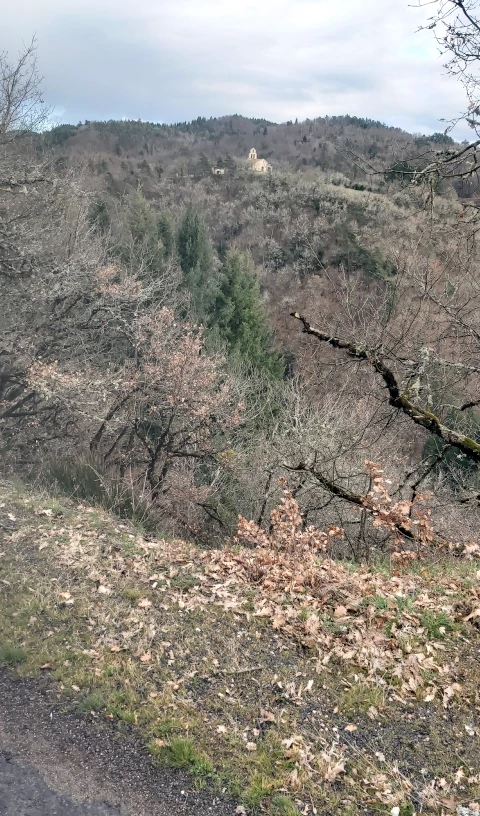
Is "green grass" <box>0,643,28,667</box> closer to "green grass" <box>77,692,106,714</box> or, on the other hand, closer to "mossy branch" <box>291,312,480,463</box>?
"green grass" <box>77,692,106,714</box>

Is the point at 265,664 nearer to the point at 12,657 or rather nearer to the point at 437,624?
the point at 437,624

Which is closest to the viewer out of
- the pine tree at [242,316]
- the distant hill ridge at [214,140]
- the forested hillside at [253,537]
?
the forested hillside at [253,537]

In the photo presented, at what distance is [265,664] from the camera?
438cm

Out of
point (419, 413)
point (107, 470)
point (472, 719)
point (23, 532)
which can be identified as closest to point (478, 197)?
point (419, 413)

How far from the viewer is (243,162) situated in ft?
224

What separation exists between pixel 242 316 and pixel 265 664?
21.5 m

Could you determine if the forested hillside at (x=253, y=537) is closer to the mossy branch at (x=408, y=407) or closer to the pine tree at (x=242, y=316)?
the mossy branch at (x=408, y=407)

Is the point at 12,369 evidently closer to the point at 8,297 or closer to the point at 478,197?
the point at 8,297

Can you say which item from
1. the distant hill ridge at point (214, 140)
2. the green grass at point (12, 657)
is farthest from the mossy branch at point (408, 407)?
the distant hill ridge at point (214, 140)

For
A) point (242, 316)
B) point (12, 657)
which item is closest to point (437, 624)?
point (12, 657)

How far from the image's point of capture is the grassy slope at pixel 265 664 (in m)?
3.43

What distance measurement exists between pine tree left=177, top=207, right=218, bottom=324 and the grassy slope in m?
21.4

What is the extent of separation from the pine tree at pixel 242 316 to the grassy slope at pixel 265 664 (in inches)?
731

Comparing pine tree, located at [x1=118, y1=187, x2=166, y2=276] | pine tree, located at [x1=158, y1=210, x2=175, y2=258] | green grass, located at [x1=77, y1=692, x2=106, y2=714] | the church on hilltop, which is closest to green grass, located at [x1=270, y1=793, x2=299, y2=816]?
green grass, located at [x1=77, y1=692, x2=106, y2=714]
